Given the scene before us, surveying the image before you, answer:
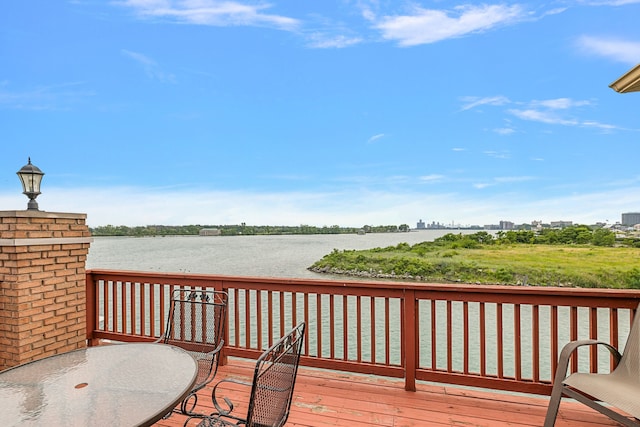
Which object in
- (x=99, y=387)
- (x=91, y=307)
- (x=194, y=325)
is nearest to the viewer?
(x=99, y=387)

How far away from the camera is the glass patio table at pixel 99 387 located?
1.32m

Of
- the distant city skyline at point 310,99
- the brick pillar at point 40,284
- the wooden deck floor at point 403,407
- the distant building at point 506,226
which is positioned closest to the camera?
the wooden deck floor at point 403,407

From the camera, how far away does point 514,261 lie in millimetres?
21578

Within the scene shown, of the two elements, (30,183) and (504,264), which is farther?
(504,264)

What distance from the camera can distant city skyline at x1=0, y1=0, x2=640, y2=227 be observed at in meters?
9.84

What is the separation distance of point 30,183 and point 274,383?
3842 millimetres

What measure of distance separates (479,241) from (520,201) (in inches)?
156

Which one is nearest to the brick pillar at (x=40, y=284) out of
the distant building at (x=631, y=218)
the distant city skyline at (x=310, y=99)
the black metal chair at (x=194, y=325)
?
the black metal chair at (x=194, y=325)

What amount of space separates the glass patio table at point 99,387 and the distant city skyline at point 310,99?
21.4ft

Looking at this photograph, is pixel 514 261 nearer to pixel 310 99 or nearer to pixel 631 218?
pixel 631 218

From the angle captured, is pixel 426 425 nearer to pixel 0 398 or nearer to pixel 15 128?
pixel 0 398

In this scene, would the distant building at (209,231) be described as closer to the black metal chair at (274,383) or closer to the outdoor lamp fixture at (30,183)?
the outdoor lamp fixture at (30,183)

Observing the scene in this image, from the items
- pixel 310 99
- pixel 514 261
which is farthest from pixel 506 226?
pixel 310 99

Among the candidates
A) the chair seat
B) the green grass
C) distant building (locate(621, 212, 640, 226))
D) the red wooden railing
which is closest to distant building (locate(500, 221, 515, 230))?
the green grass
